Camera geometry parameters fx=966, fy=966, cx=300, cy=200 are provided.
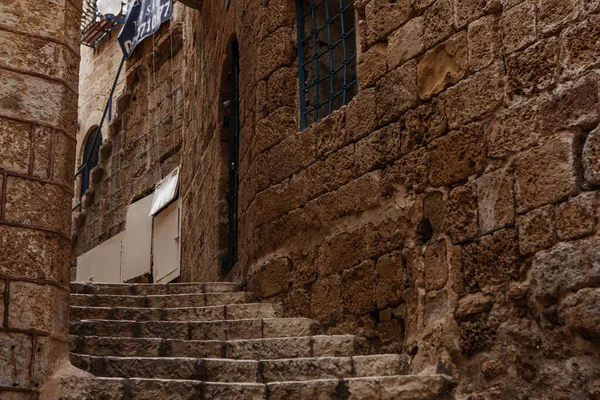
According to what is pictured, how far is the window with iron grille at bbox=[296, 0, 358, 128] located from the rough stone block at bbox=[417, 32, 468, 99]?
3.93ft

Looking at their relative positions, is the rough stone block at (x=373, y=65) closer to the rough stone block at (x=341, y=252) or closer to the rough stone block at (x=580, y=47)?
the rough stone block at (x=341, y=252)

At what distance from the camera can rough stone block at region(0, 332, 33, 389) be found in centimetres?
407

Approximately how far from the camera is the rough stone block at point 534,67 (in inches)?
169

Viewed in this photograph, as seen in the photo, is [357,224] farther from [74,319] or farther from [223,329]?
[74,319]

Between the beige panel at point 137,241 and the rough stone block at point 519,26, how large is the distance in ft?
25.4

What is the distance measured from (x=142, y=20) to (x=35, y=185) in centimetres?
878

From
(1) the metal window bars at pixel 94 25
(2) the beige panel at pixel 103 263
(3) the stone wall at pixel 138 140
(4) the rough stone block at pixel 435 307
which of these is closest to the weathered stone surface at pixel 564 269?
(4) the rough stone block at pixel 435 307

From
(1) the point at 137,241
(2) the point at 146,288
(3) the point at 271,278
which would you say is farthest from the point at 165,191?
(3) the point at 271,278

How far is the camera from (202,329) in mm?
5555

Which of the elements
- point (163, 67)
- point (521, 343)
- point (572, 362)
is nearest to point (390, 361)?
point (521, 343)

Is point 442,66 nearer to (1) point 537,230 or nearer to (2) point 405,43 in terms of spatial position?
(2) point 405,43

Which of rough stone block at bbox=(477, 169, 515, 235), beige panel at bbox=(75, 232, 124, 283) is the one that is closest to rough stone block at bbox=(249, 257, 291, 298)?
rough stone block at bbox=(477, 169, 515, 235)

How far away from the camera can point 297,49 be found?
21.9 feet

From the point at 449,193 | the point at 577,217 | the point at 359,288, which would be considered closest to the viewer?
the point at 577,217
